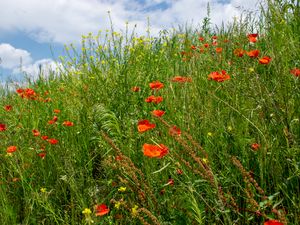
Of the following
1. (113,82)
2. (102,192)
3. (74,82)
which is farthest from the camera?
(74,82)

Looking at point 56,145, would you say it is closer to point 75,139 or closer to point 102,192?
point 75,139

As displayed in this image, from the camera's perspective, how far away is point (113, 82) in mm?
3053

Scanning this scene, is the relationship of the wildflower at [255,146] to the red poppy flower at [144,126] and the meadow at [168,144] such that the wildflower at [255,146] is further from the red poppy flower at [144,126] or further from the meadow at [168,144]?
the red poppy flower at [144,126]

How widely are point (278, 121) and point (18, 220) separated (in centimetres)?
159

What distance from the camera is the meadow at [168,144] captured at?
159 cm

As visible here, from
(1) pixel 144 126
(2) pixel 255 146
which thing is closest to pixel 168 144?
(1) pixel 144 126

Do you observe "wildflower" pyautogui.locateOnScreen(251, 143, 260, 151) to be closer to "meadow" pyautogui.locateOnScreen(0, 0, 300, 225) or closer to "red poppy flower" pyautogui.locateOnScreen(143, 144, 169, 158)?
"meadow" pyautogui.locateOnScreen(0, 0, 300, 225)

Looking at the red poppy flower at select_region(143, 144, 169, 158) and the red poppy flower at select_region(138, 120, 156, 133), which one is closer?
the red poppy flower at select_region(143, 144, 169, 158)

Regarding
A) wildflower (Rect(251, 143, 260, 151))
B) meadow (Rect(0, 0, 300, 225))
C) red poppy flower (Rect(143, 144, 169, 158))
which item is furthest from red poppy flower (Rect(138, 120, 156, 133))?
wildflower (Rect(251, 143, 260, 151))

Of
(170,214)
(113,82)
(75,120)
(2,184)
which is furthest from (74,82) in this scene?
(170,214)

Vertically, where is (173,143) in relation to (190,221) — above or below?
above

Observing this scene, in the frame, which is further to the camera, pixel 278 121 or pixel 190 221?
pixel 278 121

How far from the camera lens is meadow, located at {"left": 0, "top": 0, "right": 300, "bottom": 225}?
1587 millimetres

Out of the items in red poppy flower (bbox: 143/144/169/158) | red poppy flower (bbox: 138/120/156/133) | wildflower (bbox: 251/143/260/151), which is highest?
red poppy flower (bbox: 138/120/156/133)
